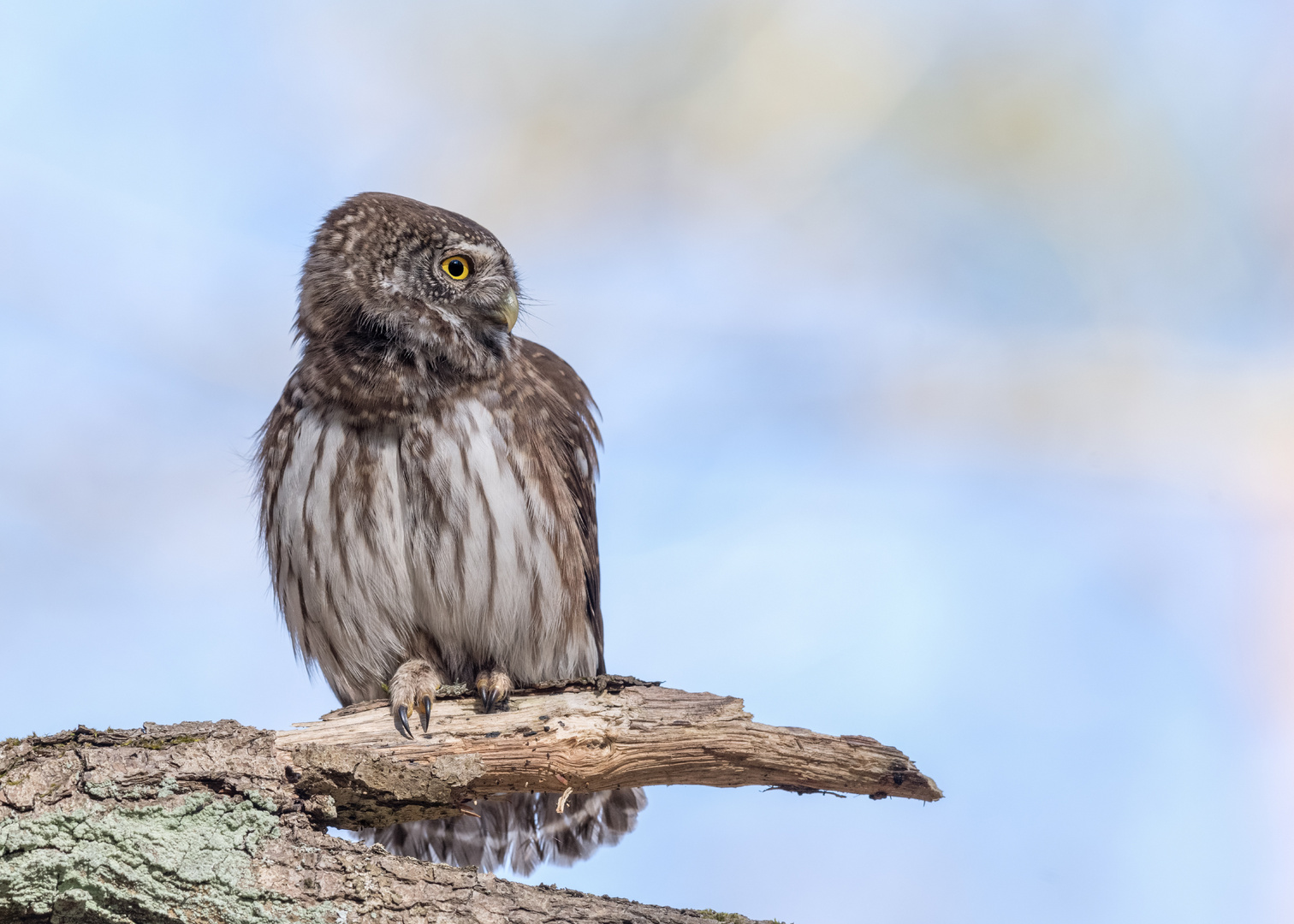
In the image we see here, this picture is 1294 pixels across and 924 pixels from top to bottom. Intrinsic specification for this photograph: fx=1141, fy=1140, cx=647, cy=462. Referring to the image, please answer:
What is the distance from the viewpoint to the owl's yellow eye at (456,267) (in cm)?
405

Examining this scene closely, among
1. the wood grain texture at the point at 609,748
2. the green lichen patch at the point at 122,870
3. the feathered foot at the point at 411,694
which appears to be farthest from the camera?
the feathered foot at the point at 411,694

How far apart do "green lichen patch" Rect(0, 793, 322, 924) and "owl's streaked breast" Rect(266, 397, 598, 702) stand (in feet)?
4.16

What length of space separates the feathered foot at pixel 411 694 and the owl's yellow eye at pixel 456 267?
4.52 feet

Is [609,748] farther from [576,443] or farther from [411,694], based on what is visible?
[576,443]

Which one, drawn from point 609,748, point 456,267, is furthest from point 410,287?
point 609,748

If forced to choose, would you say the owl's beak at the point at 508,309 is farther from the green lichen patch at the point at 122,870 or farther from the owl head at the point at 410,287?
the green lichen patch at the point at 122,870

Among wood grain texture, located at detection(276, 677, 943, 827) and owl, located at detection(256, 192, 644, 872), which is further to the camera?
owl, located at detection(256, 192, 644, 872)

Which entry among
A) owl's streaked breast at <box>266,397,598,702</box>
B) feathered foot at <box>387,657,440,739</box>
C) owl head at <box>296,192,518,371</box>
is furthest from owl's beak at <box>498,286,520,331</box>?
feathered foot at <box>387,657,440,739</box>

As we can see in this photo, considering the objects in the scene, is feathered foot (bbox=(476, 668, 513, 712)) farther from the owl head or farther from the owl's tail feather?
the owl head

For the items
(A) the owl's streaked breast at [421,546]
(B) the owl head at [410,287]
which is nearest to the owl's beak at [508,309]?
(B) the owl head at [410,287]

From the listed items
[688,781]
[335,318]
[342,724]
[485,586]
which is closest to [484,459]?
[485,586]

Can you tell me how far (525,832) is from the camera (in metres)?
4.14

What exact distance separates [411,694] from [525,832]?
3.15ft

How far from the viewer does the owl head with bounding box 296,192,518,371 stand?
3.92m
